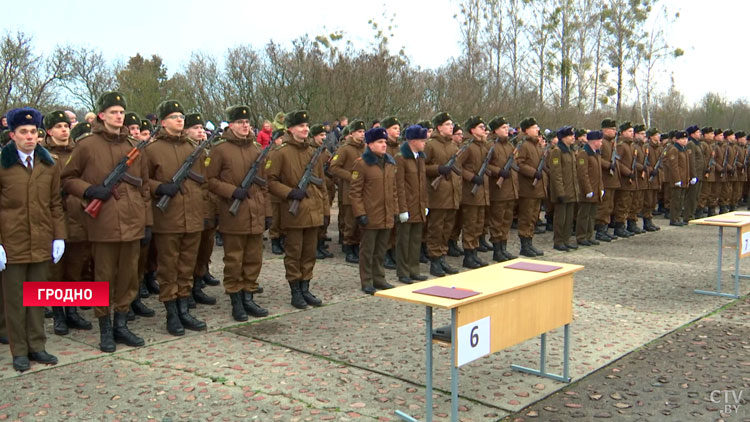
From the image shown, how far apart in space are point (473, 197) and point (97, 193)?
5717mm

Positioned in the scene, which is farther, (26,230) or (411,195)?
(411,195)

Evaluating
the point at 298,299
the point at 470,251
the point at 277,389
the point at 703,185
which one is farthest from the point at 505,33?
the point at 277,389

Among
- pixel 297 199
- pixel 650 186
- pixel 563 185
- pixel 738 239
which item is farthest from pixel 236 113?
pixel 650 186

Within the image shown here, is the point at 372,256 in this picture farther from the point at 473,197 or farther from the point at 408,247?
the point at 473,197

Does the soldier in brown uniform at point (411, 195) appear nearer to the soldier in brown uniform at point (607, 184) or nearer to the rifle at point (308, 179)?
the rifle at point (308, 179)

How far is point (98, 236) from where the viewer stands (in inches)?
236

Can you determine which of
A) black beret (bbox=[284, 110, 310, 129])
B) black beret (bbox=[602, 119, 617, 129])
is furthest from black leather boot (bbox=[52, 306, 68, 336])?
black beret (bbox=[602, 119, 617, 129])

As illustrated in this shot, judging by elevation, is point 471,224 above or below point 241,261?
above

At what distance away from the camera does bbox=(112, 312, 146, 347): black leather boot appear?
620 centimetres

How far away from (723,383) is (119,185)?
5.13 meters

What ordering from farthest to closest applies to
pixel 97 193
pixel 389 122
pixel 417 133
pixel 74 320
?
pixel 389 122
pixel 417 133
pixel 74 320
pixel 97 193

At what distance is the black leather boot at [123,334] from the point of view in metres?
6.20

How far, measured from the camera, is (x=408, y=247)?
9.25 meters

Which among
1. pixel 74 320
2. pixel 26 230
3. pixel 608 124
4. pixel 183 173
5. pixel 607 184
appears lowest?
pixel 74 320
